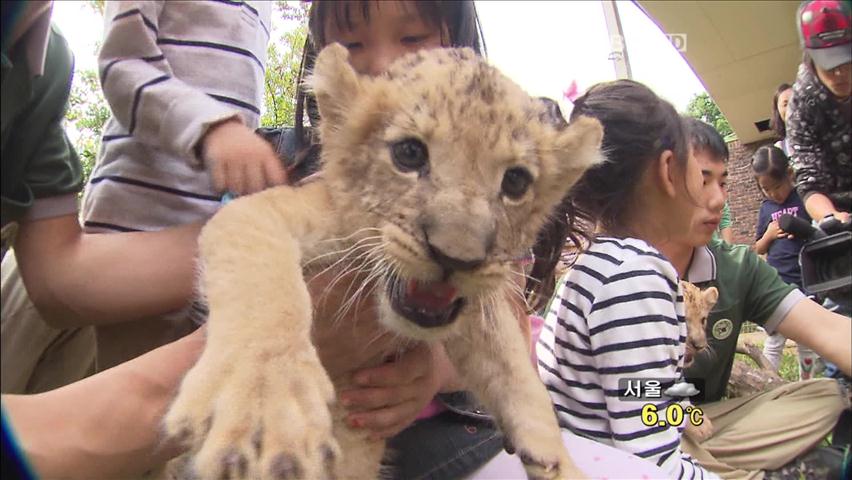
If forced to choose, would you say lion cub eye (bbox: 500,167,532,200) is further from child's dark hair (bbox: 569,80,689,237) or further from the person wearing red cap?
the person wearing red cap

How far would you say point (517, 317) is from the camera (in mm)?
986

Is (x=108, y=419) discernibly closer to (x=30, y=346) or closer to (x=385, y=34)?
(x=30, y=346)

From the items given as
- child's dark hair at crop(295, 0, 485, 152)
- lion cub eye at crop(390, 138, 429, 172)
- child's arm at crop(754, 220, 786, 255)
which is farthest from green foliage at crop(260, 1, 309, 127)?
child's arm at crop(754, 220, 786, 255)

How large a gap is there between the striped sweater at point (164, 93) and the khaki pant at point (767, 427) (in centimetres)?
69

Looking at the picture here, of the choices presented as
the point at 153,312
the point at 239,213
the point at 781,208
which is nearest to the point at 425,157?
the point at 239,213

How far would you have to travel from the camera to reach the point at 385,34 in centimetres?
65

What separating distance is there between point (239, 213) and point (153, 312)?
0.43ft

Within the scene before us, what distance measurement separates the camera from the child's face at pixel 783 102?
2.52ft

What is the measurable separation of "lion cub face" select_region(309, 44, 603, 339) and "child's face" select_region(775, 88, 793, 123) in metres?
0.21

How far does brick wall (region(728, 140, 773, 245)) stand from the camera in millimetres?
798

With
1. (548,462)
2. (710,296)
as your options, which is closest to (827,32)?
(710,296)

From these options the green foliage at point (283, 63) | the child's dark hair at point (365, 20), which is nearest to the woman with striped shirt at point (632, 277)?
the child's dark hair at point (365, 20)

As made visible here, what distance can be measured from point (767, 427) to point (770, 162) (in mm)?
329

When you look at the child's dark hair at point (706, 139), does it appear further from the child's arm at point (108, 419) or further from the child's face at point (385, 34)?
the child's arm at point (108, 419)
